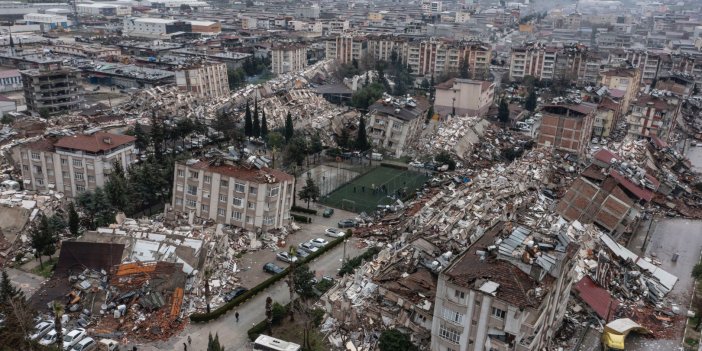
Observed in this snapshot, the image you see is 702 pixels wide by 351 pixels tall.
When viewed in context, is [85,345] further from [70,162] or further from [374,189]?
[374,189]

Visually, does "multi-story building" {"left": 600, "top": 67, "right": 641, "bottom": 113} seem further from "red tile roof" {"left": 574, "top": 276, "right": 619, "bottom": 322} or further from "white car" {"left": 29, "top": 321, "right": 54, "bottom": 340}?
"white car" {"left": 29, "top": 321, "right": 54, "bottom": 340}

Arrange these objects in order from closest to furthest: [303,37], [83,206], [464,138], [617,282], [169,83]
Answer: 1. [617,282]
2. [83,206]
3. [464,138]
4. [169,83]
5. [303,37]

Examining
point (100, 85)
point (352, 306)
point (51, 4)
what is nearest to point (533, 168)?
point (352, 306)

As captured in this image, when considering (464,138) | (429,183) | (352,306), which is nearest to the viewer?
(352,306)

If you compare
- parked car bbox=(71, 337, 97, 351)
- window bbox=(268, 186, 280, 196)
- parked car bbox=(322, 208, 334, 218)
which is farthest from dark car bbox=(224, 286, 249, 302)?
parked car bbox=(322, 208, 334, 218)

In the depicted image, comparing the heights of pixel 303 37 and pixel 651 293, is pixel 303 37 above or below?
above

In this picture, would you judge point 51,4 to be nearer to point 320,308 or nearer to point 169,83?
point 169,83
